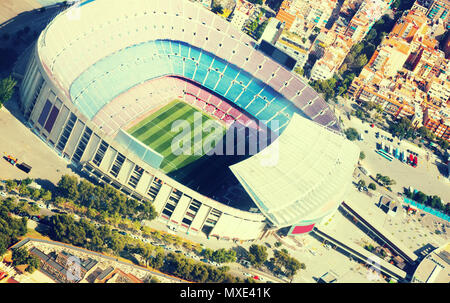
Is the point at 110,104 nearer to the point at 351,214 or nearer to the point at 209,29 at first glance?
the point at 209,29

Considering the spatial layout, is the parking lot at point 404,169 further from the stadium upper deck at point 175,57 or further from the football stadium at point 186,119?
the football stadium at point 186,119

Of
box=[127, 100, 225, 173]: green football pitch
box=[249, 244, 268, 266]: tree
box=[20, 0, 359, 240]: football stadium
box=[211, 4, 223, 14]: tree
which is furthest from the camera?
box=[211, 4, 223, 14]: tree

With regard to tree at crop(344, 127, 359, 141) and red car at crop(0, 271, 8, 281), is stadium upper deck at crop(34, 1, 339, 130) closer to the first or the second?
tree at crop(344, 127, 359, 141)

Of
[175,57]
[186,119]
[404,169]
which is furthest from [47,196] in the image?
[404,169]

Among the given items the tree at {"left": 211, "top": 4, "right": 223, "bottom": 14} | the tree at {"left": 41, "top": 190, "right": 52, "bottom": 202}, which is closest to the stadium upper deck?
the tree at {"left": 41, "top": 190, "right": 52, "bottom": 202}

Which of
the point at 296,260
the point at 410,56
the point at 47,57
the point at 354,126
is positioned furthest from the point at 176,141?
the point at 410,56

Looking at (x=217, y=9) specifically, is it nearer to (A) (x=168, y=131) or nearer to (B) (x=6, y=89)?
(A) (x=168, y=131)

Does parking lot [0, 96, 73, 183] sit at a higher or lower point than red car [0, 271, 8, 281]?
higher
